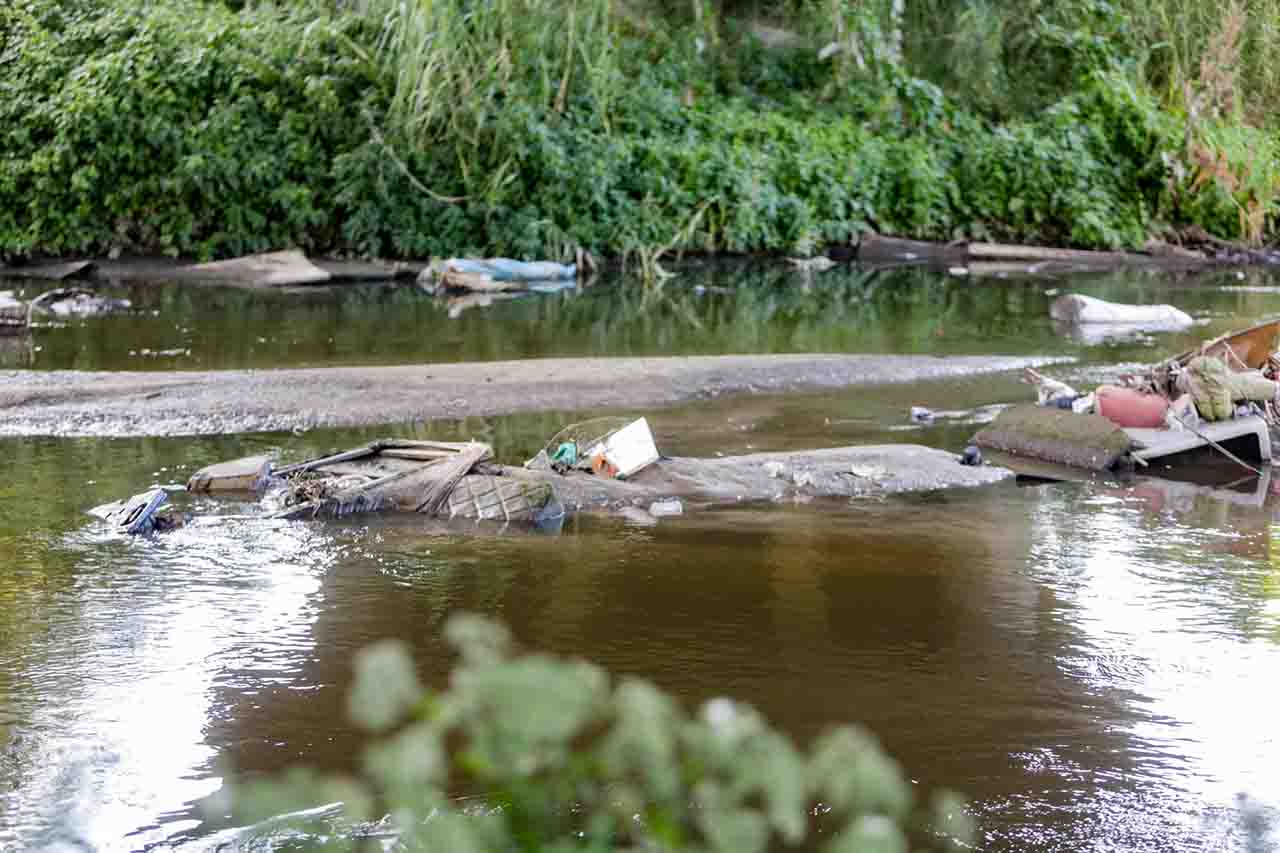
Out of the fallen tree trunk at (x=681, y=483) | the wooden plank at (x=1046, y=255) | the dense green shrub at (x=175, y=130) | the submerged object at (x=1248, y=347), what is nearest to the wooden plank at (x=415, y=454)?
the fallen tree trunk at (x=681, y=483)

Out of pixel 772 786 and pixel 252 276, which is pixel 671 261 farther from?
pixel 772 786

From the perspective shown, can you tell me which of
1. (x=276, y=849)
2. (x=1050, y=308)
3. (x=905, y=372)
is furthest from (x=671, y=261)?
(x=276, y=849)

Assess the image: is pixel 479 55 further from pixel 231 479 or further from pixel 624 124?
pixel 231 479

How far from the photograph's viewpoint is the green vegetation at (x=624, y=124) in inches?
698

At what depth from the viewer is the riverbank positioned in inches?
359

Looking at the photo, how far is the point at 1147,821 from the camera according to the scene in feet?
13.4

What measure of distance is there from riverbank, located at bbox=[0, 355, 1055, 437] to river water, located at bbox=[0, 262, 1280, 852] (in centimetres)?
37

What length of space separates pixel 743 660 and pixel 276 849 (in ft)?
6.23

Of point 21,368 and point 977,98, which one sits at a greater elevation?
point 977,98

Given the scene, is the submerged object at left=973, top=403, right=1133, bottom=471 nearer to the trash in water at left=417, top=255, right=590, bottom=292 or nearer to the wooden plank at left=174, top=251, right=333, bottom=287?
the trash in water at left=417, top=255, right=590, bottom=292

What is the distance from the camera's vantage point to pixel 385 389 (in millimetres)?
9852

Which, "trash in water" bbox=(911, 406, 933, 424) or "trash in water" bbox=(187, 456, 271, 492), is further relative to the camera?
"trash in water" bbox=(911, 406, 933, 424)

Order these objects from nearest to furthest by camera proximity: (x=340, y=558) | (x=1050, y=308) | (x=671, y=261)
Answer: (x=340, y=558), (x=1050, y=308), (x=671, y=261)

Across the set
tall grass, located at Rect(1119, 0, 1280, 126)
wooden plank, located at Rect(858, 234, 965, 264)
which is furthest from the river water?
tall grass, located at Rect(1119, 0, 1280, 126)
